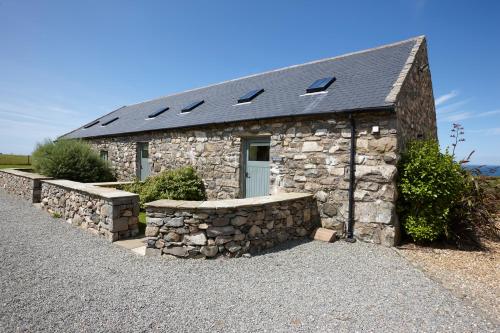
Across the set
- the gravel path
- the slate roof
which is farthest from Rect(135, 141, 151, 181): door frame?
the gravel path

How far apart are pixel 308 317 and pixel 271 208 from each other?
2.36 metres

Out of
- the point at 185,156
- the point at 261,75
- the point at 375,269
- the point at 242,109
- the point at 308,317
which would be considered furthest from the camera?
the point at 261,75

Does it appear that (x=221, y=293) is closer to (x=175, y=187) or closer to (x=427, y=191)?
(x=427, y=191)

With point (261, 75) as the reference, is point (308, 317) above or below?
below

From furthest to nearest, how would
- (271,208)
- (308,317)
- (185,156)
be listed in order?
(185,156), (271,208), (308,317)

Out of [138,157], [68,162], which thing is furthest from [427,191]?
[68,162]

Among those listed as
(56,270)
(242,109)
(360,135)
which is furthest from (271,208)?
(242,109)

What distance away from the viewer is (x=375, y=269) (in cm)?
434

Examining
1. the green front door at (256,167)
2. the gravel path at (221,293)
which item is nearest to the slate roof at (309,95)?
the green front door at (256,167)

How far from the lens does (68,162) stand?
31.7 ft

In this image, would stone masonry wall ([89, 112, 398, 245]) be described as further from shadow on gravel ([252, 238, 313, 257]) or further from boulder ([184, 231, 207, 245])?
boulder ([184, 231, 207, 245])

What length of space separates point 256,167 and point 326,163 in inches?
88.7

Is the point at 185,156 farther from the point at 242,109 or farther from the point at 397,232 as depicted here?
the point at 397,232

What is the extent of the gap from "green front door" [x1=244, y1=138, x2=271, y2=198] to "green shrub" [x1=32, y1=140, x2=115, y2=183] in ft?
21.3
